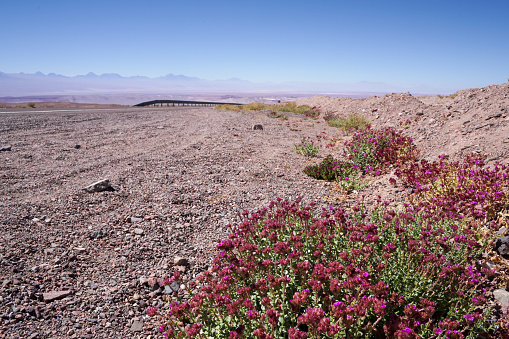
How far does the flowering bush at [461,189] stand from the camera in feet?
16.1

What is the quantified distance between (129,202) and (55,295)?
2.96 metres

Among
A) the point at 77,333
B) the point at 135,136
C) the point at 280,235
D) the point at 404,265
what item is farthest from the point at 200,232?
the point at 135,136

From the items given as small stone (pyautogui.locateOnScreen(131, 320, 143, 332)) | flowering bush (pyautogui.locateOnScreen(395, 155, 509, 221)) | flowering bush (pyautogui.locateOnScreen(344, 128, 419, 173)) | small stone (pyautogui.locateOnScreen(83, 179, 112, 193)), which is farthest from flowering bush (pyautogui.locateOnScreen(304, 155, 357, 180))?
small stone (pyautogui.locateOnScreen(131, 320, 143, 332))

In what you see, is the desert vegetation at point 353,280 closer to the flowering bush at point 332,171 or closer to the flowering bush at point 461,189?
the flowering bush at point 461,189

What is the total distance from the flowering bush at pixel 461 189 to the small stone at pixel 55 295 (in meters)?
5.21

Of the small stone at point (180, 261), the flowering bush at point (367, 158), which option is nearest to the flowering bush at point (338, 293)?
the small stone at point (180, 261)

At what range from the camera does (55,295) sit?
148 inches

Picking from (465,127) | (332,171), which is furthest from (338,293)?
(465,127)

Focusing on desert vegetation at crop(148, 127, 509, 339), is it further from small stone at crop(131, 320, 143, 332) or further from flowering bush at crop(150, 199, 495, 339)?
small stone at crop(131, 320, 143, 332)

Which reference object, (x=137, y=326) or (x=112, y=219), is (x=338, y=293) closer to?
(x=137, y=326)

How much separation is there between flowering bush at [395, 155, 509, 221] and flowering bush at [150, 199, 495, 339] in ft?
2.48

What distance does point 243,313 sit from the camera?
9.95ft

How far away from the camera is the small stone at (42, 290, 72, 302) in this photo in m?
3.69

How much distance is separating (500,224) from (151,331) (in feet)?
18.1
